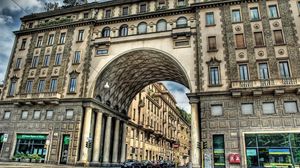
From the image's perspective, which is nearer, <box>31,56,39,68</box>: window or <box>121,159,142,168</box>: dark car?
<box>121,159,142,168</box>: dark car

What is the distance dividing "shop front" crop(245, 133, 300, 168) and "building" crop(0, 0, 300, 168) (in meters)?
0.09

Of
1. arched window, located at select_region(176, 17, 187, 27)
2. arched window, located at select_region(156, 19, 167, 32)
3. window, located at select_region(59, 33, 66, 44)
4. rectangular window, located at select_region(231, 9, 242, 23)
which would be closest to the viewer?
rectangular window, located at select_region(231, 9, 242, 23)

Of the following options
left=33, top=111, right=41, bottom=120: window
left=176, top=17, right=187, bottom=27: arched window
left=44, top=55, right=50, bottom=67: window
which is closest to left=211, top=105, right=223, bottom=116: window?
left=176, top=17, right=187, bottom=27: arched window

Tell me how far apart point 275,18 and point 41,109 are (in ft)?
106

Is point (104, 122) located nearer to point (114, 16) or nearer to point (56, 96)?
point (56, 96)

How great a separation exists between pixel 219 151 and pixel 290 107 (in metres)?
8.46

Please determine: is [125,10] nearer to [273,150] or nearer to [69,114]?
[69,114]

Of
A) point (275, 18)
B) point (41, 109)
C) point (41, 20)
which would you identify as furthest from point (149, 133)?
point (275, 18)

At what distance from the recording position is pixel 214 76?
91.2ft

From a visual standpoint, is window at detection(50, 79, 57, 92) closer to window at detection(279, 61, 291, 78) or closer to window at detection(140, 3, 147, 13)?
window at detection(140, 3, 147, 13)

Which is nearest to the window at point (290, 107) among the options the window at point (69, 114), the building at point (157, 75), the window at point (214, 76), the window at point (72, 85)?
the building at point (157, 75)

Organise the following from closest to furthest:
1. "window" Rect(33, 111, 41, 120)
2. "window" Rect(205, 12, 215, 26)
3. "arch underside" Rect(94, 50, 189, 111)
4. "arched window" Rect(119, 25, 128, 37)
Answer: "window" Rect(205, 12, 215, 26)
"window" Rect(33, 111, 41, 120)
"arch underside" Rect(94, 50, 189, 111)
"arched window" Rect(119, 25, 128, 37)

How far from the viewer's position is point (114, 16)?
3591 cm

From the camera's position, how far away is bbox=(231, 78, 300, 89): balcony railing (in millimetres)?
24469
